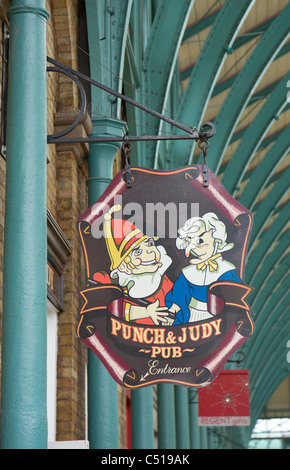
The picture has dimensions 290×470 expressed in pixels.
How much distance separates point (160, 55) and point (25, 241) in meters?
7.36

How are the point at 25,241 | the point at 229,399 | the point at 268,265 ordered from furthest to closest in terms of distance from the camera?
1. the point at 268,265
2. the point at 229,399
3. the point at 25,241

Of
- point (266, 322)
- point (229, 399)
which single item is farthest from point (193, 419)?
point (266, 322)

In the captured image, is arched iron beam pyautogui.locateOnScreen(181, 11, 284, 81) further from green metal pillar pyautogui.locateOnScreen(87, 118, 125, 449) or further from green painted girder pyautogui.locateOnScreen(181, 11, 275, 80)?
green metal pillar pyautogui.locateOnScreen(87, 118, 125, 449)

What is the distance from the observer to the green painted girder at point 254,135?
18.8 m

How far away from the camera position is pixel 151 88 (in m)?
12.3

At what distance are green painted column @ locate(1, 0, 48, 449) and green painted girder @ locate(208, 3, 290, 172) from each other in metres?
10.6

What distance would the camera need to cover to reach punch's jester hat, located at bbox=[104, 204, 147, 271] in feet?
20.5

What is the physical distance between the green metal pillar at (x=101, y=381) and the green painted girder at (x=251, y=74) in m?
6.92

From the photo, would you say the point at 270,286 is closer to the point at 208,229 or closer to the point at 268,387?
the point at 268,387

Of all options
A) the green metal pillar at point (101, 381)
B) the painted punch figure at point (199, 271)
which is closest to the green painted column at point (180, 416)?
the green metal pillar at point (101, 381)

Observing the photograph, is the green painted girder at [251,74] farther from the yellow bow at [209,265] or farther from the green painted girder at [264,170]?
the yellow bow at [209,265]

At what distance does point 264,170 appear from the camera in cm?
2134
